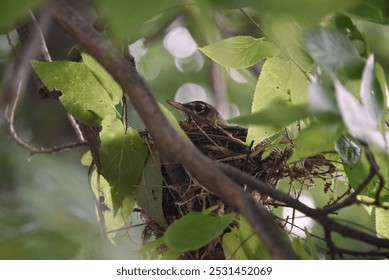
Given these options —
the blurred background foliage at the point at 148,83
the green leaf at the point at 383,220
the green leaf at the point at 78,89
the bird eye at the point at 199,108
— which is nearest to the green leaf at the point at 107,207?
the blurred background foliage at the point at 148,83

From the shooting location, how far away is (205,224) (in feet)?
2.19

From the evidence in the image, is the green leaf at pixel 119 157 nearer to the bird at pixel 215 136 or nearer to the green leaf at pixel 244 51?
the green leaf at pixel 244 51

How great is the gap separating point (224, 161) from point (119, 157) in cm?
Result: 31

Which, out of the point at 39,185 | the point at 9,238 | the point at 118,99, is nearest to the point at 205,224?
the point at 9,238

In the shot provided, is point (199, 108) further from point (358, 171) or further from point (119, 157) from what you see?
point (358, 171)

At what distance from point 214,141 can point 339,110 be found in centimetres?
82

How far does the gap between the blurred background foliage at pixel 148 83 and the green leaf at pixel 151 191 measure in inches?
3.3

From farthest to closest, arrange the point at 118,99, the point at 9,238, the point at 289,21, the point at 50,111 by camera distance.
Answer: the point at 50,111
the point at 118,99
the point at 9,238
the point at 289,21

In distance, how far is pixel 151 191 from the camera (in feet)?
3.39

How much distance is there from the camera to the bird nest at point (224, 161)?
1105 millimetres

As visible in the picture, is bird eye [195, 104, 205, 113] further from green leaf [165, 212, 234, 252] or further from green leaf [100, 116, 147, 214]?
green leaf [165, 212, 234, 252]

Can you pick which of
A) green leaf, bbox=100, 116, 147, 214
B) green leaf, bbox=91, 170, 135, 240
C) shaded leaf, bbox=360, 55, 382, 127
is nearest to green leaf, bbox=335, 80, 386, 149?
shaded leaf, bbox=360, 55, 382, 127

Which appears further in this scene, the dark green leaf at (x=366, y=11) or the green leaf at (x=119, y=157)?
the green leaf at (x=119, y=157)
